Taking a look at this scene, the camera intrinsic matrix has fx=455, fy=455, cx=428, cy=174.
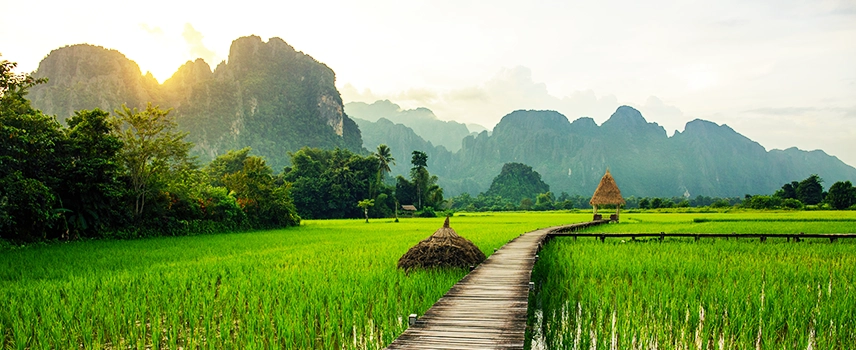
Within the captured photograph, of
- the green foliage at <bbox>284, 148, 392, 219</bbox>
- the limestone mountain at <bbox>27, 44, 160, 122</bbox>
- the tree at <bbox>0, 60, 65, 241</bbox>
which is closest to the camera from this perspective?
the tree at <bbox>0, 60, 65, 241</bbox>

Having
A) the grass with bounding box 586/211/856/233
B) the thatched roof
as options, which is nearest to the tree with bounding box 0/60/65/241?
the grass with bounding box 586/211/856/233

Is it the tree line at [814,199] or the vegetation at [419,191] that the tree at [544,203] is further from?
the tree line at [814,199]

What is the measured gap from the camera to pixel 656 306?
15.6ft

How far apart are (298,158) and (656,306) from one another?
140 ft

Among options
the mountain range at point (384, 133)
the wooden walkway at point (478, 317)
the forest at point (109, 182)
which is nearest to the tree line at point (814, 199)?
the forest at point (109, 182)

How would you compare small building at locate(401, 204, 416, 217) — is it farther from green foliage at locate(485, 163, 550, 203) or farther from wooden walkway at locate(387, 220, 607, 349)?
green foliage at locate(485, 163, 550, 203)

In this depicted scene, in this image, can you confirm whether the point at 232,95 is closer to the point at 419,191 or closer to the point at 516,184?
the point at 419,191

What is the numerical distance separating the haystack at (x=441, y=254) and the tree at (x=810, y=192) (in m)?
49.0

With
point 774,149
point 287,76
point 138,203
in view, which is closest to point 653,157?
point 774,149

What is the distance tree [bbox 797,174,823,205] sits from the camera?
140 ft

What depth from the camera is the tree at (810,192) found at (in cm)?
4259

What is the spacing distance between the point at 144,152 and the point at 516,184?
257 feet

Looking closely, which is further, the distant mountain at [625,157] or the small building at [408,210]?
the distant mountain at [625,157]

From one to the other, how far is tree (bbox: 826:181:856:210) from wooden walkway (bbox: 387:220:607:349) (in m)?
43.0
